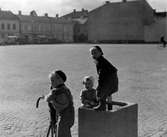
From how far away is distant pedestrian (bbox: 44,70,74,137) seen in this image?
4.64 m

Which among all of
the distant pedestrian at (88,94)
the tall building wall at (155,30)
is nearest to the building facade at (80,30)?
the tall building wall at (155,30)

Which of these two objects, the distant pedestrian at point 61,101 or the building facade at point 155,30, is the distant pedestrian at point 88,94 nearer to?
the distant pedestrian at point 61,101

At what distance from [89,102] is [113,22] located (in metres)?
75.8

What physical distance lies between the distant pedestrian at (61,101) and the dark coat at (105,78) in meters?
0.43

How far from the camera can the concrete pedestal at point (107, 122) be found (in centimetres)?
474

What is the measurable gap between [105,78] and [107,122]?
0.56 metres

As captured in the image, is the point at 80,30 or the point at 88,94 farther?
the point at 80,30

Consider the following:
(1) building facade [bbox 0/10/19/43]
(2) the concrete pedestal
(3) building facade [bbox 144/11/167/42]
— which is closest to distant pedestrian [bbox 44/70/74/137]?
(2) the concrete pedestal

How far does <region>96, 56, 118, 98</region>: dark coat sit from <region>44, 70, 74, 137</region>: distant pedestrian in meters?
0.43

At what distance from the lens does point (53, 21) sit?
99.2 m

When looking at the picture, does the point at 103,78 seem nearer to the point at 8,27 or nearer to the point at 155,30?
the point at 155,30

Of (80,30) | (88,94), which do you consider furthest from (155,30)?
(88,94)

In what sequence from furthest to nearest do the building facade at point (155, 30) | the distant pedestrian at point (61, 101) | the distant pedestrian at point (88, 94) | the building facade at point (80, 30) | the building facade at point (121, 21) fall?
the building facade at point (80, 30), the building facade at point (121, 21), the building facade at point (155, 30), the distant pedestrian at point (88, 94), the distant pedestrian at point (61, 101)

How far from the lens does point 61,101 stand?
4.62 metres
